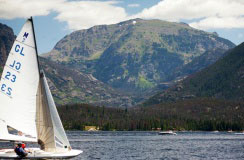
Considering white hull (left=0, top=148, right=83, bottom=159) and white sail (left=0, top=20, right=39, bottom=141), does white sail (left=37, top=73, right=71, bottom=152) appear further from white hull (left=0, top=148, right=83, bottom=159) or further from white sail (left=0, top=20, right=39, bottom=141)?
white sail (left=0, top=20, right=39, bottom=141)

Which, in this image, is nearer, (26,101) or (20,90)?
(20,90)

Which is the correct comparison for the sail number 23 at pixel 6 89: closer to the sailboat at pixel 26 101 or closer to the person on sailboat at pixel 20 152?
the sailboat at pixel 26 101

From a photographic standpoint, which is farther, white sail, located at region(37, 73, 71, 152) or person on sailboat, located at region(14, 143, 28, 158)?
white sail, located at region(37, 73, 71, 152)

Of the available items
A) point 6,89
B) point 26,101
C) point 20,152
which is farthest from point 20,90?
point 20,152

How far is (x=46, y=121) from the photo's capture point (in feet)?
209

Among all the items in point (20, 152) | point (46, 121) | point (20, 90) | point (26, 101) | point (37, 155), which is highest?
point (20, 90)

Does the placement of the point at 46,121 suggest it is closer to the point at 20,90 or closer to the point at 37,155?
the point at 37,155

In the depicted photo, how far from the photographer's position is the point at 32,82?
206ft

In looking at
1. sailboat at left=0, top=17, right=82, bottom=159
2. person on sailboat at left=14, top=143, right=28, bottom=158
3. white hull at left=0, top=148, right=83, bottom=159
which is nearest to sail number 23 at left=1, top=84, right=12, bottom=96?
sailboat at left=0, top=17, right=82, bottom=159

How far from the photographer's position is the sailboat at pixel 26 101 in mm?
61281

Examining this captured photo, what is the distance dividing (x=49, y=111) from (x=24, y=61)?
7.94 meters

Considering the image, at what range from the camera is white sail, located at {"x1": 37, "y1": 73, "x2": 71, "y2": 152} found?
6331cm

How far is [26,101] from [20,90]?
1.73 metres

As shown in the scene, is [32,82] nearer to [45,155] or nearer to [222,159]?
[45,155]
